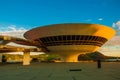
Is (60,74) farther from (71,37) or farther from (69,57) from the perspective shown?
(69,57)

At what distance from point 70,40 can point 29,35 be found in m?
19.0

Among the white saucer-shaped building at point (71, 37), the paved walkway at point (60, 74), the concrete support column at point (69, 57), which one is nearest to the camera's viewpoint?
the paved walkway at point (60, 74)

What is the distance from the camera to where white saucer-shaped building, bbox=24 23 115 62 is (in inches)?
2458

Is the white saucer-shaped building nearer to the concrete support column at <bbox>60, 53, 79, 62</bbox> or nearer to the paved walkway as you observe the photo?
the concrete support column at <bbox>60, 53, 79, 62</bbox>

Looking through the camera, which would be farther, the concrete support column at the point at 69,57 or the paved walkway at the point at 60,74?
the concrete support column at the point at 69,57

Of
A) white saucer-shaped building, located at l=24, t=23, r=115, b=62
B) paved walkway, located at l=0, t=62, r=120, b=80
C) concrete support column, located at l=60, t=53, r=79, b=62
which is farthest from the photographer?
concrete support column, located at l=60, t=53, r=79, b=62

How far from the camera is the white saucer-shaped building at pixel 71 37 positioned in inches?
2458

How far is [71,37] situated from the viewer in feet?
208

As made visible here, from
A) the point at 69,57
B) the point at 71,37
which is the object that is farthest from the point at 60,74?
the point at 69,57

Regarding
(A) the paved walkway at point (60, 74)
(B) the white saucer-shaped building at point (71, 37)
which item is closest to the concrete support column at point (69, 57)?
(B) the white saucer-shaped building at point (71, 37)

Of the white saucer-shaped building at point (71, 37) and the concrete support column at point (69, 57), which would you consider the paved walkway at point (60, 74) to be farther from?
the concrete support column at point (69, 57)

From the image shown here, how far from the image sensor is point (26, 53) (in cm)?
5706

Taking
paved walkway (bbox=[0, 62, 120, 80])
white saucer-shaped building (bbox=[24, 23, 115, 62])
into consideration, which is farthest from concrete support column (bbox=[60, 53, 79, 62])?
paved walkway (bbox=[0, 62, 120, 80])

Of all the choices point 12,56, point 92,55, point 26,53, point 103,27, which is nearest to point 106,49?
point 92,55
